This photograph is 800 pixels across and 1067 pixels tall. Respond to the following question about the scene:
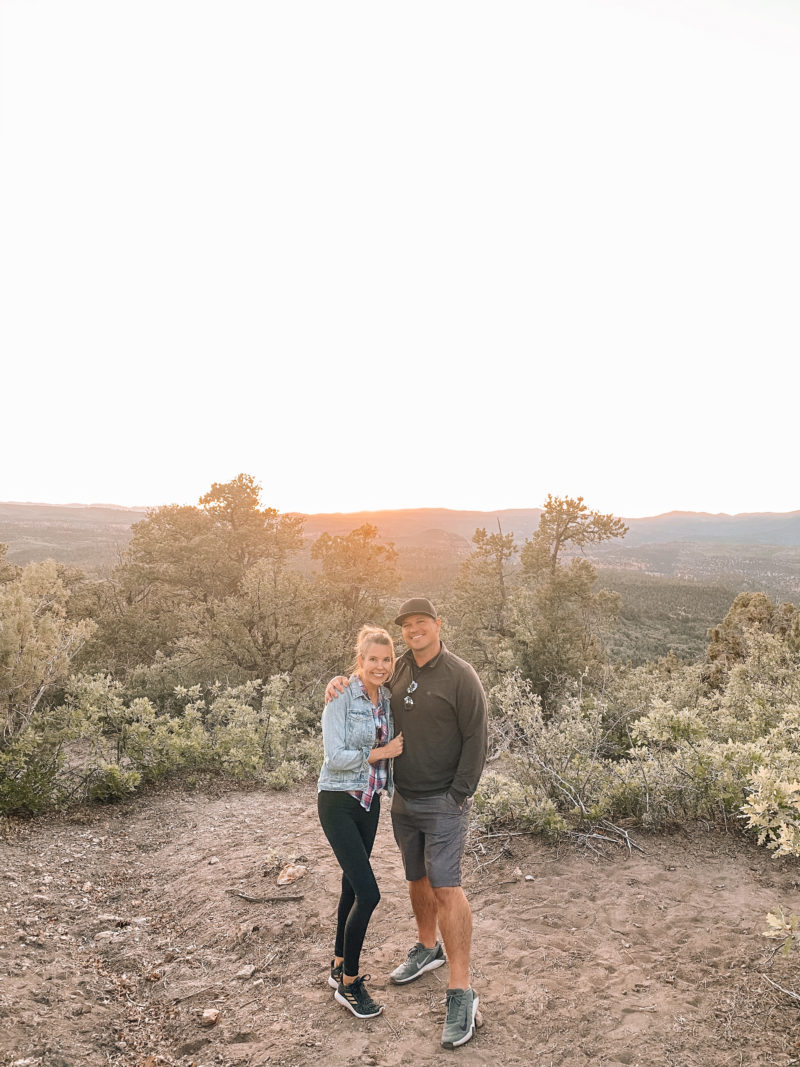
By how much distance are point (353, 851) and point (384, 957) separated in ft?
4.46

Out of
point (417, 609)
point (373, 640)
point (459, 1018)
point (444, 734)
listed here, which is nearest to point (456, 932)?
point (459, 1018)

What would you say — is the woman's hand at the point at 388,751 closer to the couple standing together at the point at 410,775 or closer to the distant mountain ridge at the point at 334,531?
the couple standing together at the point at 410,775

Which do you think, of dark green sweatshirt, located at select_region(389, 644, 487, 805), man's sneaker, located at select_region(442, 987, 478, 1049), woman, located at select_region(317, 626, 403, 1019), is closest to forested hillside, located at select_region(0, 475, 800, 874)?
dark green sweatshirt, located at select_region(389, 644, 487, 805)

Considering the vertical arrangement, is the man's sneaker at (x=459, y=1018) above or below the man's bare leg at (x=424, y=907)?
below

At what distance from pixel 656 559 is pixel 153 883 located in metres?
193

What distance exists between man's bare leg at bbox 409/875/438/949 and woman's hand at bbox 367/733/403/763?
888mm

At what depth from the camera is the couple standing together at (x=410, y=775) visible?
3281mm

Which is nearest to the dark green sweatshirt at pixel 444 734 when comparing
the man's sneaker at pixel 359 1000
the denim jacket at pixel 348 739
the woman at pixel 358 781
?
the woman at pixel 358 781

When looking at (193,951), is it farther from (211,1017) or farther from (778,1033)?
(778,1033)

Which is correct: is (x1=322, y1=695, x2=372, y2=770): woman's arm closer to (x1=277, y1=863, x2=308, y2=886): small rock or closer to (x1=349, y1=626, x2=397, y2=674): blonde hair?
(x1=349, y1=626, x2=397, y2=674): blonde hair

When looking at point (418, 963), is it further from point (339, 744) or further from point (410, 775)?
point (339, 744)

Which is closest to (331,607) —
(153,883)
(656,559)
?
(153,883)

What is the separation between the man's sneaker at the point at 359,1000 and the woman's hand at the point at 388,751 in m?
1.32

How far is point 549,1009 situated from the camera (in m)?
3.43
